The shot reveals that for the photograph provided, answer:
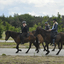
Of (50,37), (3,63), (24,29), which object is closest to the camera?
(3,63)

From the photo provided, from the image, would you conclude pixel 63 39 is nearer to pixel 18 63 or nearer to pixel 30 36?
pixel 30 36

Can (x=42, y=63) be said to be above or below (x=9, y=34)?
below

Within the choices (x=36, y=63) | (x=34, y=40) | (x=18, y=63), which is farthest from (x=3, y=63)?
(x=34, y=40)

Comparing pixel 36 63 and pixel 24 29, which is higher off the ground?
pixel 24 29

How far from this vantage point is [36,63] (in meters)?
6.03

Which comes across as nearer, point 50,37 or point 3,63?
point 3,63

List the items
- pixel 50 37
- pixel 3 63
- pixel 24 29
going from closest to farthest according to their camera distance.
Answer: pixel 3 63
pixel 50 37
pixel 24 29

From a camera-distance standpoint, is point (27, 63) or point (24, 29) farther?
point (24, 29)

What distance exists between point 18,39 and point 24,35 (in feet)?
1.96

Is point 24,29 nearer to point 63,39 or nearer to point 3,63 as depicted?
point 63,39

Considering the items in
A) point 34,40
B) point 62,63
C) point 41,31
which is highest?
point 41,31

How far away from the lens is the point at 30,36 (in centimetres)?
989

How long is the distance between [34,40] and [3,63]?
4.62m

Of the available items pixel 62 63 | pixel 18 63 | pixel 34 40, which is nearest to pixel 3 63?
pixel 18 63
